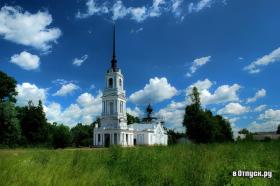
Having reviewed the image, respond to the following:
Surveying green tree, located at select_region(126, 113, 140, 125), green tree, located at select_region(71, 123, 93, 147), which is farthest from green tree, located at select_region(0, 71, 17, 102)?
green tree, located at select_region(126, 113, 140, 125)

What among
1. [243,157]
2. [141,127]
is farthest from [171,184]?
[141,127]

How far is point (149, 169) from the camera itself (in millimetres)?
10148

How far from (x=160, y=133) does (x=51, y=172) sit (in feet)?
310

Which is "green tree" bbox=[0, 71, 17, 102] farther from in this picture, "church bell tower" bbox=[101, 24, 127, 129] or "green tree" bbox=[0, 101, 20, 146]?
"church bell tower" bbox=[101, 24, 127, 129]

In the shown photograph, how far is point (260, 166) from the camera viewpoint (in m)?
9.65

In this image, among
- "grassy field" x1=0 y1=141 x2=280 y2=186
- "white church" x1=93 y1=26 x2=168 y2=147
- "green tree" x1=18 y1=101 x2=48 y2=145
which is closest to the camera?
"grassy field" x1=0 y1=141 x2=280 y2=186

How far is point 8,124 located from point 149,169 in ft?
113

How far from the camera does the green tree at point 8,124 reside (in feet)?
131

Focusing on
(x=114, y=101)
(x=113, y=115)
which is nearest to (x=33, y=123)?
(x=113, y=115)

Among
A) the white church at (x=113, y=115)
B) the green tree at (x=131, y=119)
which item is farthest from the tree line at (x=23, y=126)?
the green tree at (x=131, y=119)

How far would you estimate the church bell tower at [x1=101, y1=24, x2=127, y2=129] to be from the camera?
76.5 meters

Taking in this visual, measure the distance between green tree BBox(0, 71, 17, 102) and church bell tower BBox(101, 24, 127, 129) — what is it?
2966 centimetres

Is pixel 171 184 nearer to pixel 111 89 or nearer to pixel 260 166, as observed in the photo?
pixel 260 166

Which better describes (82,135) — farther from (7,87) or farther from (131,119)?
(7,87)
